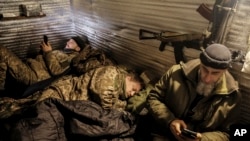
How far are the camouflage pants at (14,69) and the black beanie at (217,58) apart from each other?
3298mm

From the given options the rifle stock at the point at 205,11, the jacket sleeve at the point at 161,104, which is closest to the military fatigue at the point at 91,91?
the jacket sleeve at the point at 161,104

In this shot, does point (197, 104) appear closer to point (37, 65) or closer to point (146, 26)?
point (146, 26)

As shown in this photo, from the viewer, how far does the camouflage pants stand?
14.5 feet

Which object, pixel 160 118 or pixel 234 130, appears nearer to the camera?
pixel 234 130

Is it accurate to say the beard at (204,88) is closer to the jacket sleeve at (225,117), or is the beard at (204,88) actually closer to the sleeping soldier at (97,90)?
the jacket sleeve at (225,117)

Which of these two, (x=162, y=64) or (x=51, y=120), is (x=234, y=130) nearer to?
(x=162, y=64)

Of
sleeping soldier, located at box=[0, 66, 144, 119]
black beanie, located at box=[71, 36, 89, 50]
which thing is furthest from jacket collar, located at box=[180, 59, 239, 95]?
black beanie, located at box=[71, 36, 89, 50]

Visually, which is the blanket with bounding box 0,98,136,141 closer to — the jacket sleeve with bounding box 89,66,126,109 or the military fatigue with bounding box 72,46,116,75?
the jacket sleeve with bounding box 89,66,126,109

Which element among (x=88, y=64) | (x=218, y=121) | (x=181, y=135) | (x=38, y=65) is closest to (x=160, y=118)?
(x=181, y=135)

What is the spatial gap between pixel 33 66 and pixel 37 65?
0.08 meters

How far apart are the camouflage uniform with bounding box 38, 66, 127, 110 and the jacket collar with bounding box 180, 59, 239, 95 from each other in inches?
53.5

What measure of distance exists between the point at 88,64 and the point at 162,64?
1.44 metres

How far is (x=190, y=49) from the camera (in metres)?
3.29

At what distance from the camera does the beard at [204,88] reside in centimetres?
260
